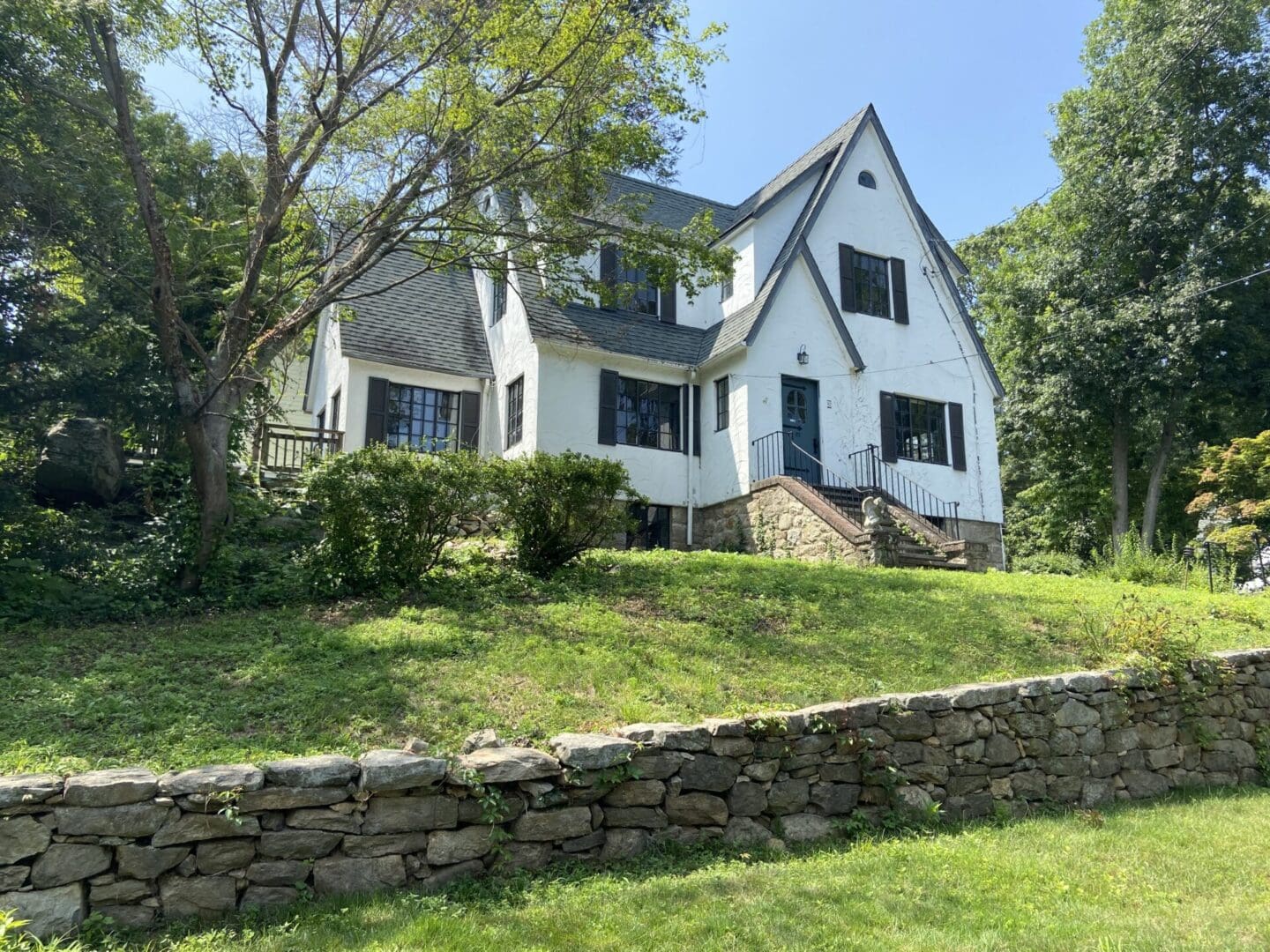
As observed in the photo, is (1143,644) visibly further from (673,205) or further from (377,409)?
(673,205)

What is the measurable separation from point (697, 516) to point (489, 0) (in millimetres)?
9590

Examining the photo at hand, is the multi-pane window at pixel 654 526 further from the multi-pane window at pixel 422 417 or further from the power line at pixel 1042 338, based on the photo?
the multi-pane window at pixel 422 417

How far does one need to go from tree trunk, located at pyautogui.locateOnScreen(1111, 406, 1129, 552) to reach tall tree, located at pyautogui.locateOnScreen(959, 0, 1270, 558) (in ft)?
0.15

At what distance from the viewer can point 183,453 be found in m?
11.5

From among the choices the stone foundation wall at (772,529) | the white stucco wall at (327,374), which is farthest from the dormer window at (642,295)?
the white stucco wall at (327,374)

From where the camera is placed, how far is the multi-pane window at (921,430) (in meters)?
17.1

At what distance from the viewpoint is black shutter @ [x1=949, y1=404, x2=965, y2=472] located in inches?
688

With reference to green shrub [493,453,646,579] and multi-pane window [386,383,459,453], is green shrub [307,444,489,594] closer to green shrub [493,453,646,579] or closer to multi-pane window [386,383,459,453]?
green shrub [493,453,646,579]

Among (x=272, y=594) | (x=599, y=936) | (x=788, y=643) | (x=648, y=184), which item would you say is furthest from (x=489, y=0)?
(x=648, y=184)

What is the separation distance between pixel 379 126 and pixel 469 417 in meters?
7.05

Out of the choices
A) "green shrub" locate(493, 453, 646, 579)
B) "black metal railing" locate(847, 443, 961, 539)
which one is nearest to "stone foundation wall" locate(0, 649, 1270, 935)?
"green shrub" locate(493, 453, 646, 579)

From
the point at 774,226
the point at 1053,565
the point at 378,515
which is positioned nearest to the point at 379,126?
the point at 378,515

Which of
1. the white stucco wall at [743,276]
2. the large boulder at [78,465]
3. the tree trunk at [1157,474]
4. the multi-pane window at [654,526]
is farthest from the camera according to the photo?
the tree trunk at [1157,474]

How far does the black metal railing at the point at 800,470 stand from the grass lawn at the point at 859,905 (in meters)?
9.56
